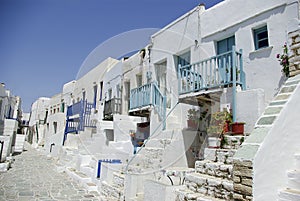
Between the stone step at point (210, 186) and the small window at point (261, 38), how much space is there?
4.17m

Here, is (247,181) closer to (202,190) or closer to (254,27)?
(202,190)

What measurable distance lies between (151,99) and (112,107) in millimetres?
4830

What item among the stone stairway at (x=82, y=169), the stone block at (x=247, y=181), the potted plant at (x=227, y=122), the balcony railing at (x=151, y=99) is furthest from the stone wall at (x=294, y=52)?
the stone stairway at (x=82, y=169)

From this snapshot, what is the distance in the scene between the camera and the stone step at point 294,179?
3.00 meters

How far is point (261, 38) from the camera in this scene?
628 centimetres

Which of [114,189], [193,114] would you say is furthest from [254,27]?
[114,189]

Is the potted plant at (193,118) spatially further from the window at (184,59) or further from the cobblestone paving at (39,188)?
the cobblestone paving at (39,188)

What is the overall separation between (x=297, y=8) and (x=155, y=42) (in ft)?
20.8

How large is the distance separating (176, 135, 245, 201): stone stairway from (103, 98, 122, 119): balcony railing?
872cm

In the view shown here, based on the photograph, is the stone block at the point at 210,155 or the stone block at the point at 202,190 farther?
the stone block at the point at 210,155

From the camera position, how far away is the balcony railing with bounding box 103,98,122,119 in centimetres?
1283

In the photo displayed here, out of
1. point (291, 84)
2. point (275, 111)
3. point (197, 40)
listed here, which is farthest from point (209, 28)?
point (275, 111)

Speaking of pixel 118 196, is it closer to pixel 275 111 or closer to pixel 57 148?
pixel 275 111

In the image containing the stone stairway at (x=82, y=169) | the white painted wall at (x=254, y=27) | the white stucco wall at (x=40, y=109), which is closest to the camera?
the white painted wall at (x=254, y=27)
